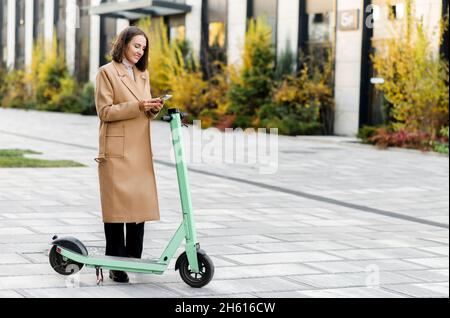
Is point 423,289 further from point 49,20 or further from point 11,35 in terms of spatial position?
point 11,35

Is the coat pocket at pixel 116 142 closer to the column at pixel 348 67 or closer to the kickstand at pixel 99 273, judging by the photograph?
the kickstand at pixel 99 273

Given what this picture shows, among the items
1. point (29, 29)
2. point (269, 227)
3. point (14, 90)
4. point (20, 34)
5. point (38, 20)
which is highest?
point (38, 20)

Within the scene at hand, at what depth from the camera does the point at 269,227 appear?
7777 mm

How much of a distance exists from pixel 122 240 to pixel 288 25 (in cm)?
2021

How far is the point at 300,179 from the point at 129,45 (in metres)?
7.72

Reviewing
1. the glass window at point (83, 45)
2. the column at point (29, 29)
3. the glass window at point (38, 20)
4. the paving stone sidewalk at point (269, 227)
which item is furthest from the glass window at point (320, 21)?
the column at point (29, 29)

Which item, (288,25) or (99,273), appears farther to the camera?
(288,25)

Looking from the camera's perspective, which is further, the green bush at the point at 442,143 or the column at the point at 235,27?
the column at the point at 235,27

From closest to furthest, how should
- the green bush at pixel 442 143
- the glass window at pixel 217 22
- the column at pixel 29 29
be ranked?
the green bush at pixel 442 143
the glass window at pixel 217 22
the column at pixel 29 29

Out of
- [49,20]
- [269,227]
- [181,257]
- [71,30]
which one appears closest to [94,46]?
[71,30]

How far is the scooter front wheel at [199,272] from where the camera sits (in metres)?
4.91

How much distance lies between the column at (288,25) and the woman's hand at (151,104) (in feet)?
64.6

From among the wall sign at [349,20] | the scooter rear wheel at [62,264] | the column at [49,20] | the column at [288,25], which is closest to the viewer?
the scooter rear wheel at [62,264]

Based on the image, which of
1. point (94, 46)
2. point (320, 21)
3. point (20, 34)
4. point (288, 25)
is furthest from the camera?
point (20, 34)
